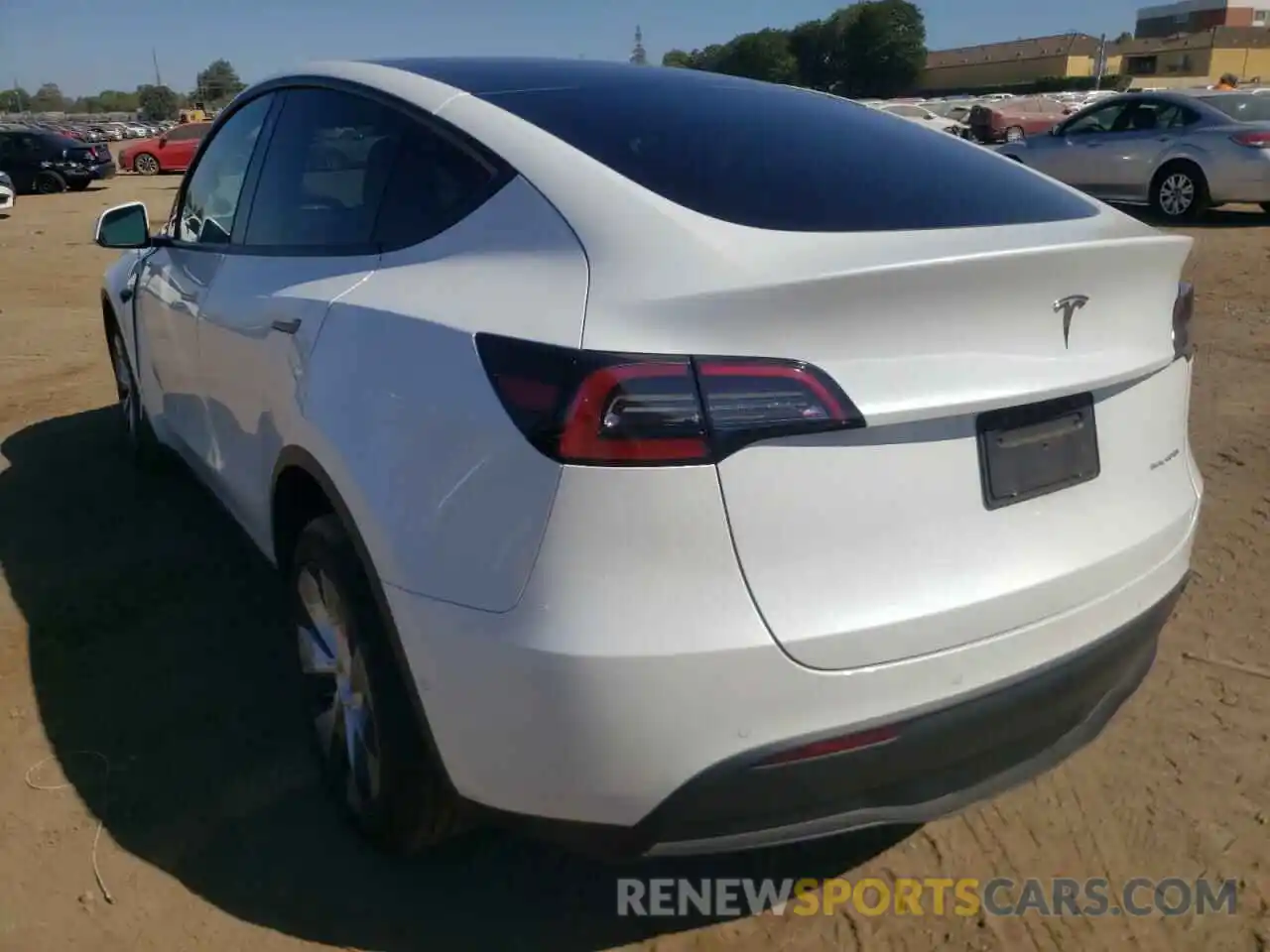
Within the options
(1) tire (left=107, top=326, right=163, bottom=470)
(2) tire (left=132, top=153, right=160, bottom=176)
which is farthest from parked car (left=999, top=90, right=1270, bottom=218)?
(2) tire (left=132, top=153, right=160, bottom=176)

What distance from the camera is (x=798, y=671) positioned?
1832mm

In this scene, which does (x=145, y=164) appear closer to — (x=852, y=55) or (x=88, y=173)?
(x=88, y=173)

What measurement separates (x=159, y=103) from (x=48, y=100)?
41237 mm

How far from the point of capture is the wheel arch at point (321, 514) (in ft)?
6.91

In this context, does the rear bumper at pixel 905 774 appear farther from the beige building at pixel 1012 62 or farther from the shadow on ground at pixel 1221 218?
the beige building at pixel 1012 62

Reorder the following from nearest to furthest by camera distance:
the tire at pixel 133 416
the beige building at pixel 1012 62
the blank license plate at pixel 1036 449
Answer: the blank license plate at pixel 1036 449 < the tire at pixel 133 416 < the beige building at pixel 1012 62

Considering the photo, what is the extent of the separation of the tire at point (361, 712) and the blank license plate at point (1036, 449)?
114 centimetres

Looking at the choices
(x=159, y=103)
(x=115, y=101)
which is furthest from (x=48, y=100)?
(x=159, y=103)

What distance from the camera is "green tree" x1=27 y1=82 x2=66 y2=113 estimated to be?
12644 cm

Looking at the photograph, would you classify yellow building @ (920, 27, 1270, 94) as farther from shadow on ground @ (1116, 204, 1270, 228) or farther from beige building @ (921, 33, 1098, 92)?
shadow on ground @ (1116, 204, 1270, 228)

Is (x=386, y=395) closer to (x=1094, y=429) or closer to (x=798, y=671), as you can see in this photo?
(x=798, y=671)

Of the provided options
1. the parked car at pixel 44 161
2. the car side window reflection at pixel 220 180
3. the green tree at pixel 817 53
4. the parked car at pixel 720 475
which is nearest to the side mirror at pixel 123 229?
the car side window reflection at pixel 220 180

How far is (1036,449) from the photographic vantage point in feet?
6.72

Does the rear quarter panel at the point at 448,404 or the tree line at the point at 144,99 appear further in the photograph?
the tree line at the point at 144,99
